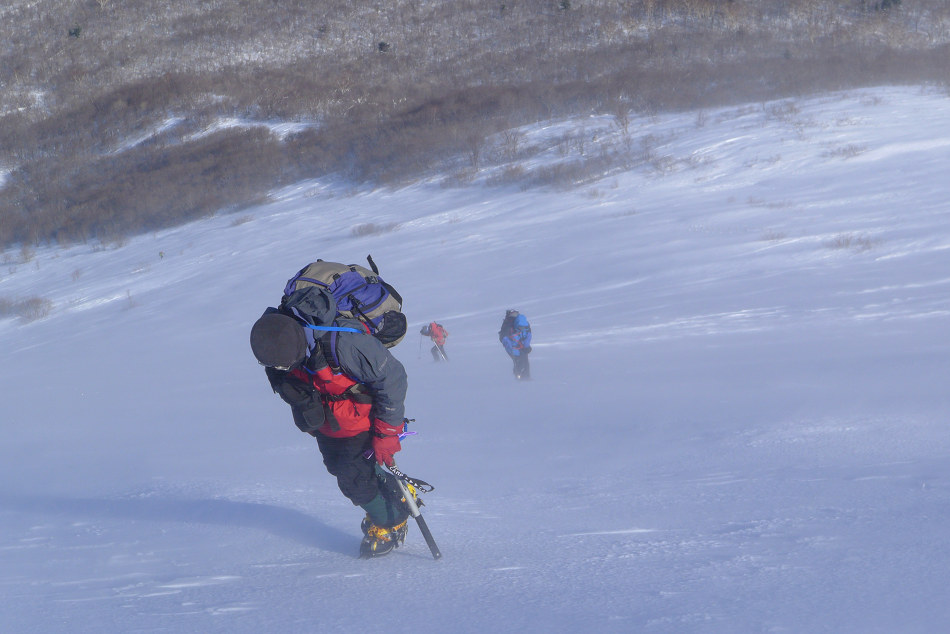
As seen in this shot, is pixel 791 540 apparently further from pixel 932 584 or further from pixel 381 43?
pixel 381 43

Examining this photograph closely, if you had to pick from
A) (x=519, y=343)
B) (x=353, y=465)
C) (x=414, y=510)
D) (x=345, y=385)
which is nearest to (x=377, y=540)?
(x=414, y=510)

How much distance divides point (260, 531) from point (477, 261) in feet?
41.2

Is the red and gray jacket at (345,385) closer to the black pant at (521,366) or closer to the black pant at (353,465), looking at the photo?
the black pant at (353,465)

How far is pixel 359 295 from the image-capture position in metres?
3.40

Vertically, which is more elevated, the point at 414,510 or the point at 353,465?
the point at 353,465

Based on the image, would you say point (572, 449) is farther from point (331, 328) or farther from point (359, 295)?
point (331, 328)

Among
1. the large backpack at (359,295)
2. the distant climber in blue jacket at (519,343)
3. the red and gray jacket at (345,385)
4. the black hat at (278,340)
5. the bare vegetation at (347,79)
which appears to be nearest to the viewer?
the black hat at (278,340)

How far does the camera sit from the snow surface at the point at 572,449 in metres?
2.84

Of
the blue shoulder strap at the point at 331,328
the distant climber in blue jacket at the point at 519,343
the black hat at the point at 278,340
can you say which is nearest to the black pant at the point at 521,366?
the distant climber in blue jacket at the point at 519,343

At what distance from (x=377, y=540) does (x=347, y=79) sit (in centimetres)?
3604

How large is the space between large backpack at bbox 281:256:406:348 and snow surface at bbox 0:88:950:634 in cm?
106

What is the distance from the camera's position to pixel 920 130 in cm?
1992

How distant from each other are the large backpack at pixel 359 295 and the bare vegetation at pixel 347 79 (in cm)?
1845

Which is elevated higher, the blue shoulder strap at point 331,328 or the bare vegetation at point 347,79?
the bare vegetation at point 347,79
